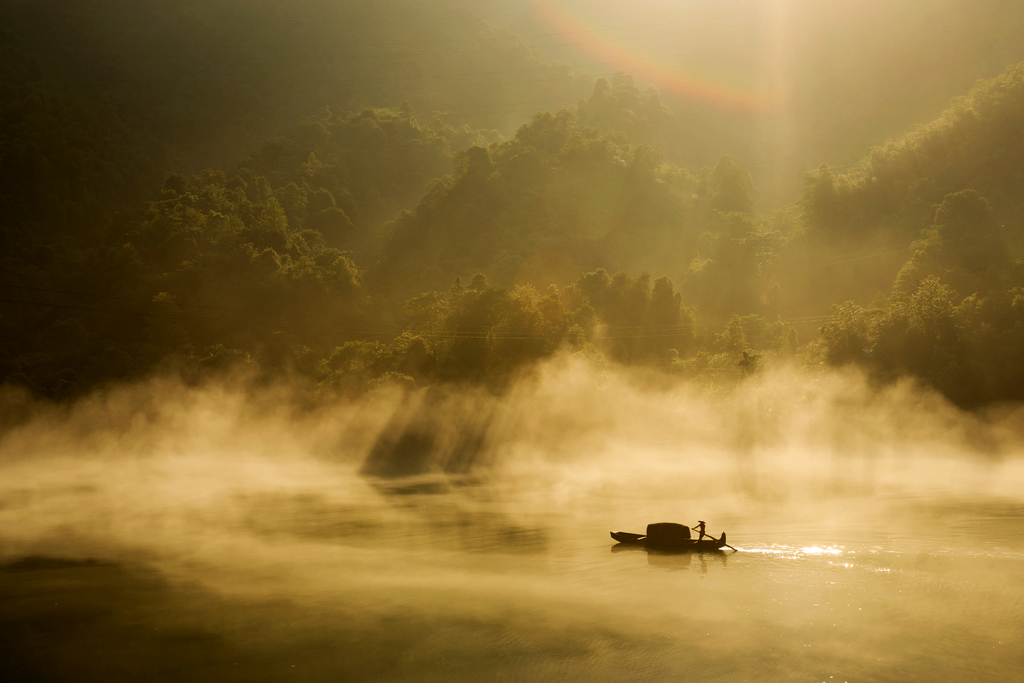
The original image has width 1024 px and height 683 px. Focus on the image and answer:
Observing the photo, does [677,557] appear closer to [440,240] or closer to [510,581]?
[510,581]

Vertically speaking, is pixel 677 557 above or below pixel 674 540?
below

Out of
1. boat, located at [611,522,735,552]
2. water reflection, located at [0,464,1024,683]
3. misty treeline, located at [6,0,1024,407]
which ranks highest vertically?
misty treeline, located at [6,0,1024,407]

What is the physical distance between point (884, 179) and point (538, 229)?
171 feet

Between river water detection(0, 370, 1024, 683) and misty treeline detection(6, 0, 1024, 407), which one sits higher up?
misty treeline detection(6, 0, 1024, 407)

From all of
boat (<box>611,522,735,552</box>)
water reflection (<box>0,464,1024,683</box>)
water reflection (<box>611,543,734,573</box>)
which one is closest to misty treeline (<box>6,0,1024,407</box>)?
water reflection (<box>0,464,1024,683</box>)

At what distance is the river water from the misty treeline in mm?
21038

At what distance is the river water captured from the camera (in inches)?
682

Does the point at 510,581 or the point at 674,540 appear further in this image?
the point at 674,540

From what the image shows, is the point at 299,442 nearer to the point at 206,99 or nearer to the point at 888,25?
the point at 206,99

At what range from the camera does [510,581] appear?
77.1 ft

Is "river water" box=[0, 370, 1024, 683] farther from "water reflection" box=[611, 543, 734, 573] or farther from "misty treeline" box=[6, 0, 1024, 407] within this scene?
"misty treeline" box=[6, 0, 1024, 407]

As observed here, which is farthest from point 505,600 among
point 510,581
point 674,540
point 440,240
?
point 440,240

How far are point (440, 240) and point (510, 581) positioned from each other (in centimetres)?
10586

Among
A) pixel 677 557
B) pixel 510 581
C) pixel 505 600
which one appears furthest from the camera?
pixel 677 557
